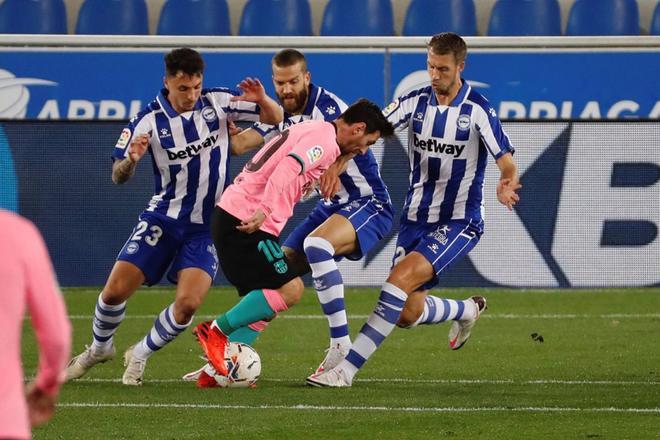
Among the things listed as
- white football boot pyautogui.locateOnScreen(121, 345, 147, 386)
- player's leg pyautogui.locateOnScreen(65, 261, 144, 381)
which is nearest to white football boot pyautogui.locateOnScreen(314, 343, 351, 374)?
white football boot pyautogui.locateOnScreen(121, 345, 147, 386)

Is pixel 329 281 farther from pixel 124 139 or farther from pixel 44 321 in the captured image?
pixel 44 321

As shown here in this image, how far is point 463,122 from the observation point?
7.45 m

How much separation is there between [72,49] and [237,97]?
17.5 feet

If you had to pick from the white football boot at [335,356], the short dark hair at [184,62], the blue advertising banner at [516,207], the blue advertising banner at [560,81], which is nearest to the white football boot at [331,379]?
the white football boot at [335,356]

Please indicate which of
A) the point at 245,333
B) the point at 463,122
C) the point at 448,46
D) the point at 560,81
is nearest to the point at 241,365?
the point at 245,333

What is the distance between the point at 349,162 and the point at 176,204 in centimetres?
105

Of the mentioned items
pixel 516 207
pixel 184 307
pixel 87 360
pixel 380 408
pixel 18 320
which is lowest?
pixel 516 207

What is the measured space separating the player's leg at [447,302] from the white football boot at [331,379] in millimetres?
751

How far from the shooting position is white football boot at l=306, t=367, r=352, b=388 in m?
7.11

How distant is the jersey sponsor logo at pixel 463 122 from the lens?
7430mm

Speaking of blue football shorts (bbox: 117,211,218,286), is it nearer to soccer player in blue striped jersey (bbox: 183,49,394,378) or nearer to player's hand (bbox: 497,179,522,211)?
soccer player in blue striped jersey (bbox: 183,49,394,378)

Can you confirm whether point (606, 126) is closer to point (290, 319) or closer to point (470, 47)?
point (470, 47)

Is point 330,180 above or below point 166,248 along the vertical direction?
above

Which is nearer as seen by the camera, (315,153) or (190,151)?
(315,153)
